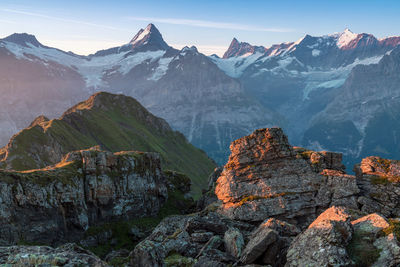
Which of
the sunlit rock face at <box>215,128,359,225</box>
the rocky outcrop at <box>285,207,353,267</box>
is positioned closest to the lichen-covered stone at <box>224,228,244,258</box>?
the rocky outcrop at <box>285,207,353,267</box>

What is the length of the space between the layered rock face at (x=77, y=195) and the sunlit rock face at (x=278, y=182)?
2635 cm

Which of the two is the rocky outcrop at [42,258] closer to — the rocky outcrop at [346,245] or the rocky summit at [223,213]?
the rocky summit at [223,213]

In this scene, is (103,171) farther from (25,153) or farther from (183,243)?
(25,153)

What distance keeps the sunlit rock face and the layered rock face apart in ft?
86.5

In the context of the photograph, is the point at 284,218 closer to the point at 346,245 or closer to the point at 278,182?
the point at 278,182

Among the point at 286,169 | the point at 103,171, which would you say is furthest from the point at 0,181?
the point at 286,169

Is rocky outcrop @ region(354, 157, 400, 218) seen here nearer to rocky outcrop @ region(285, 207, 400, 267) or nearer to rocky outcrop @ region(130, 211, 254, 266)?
rocky outcrop @ region(130, 211, 254, 266)

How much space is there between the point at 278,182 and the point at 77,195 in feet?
146

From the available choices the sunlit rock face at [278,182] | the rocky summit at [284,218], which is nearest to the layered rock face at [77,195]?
the rocky summit at [284,218]

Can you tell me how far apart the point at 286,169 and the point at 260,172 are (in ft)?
18.2

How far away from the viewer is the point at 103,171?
82562 millimetres

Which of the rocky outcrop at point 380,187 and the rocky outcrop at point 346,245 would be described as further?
the rocky outcrop at point 380,187

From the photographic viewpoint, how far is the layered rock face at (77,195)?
6050cm

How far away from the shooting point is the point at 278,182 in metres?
68.2
